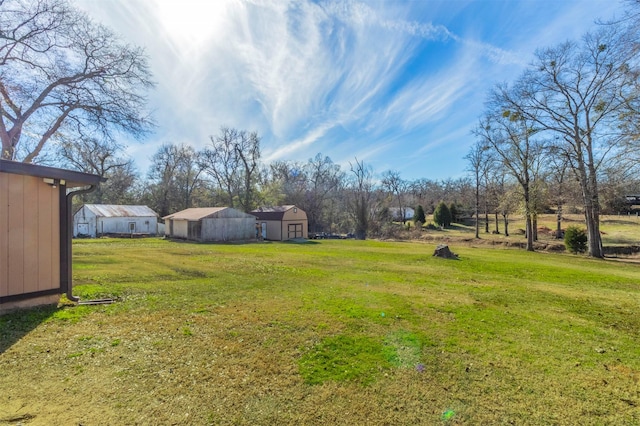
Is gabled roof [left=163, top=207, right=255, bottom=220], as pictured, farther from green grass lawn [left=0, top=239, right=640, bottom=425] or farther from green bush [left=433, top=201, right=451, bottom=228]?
green bush [left=433, top=201, right=451, bottom=228]

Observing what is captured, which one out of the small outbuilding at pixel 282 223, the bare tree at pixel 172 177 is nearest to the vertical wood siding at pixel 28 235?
the small outbuilding at pixel 282 223

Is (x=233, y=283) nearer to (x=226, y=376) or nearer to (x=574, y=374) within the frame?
(x=226, y=376)

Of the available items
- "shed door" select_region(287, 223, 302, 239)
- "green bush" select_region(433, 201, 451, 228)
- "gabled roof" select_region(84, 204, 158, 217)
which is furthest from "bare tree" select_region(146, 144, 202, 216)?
"green bush" select_region(433, 201, 451, 228)

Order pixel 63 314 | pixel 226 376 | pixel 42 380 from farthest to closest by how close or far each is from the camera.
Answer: pixel 63 314
pixel 226 376
pixel 42 380

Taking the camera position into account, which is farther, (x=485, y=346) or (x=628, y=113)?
(x=628, y=113)

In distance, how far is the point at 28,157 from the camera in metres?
12.8

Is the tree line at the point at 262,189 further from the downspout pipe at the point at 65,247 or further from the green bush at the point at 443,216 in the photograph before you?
the downspout pipe at the point at 65,247

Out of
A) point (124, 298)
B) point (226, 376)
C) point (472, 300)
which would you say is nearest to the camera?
point (226, 376)

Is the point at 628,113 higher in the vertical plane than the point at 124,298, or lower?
higher

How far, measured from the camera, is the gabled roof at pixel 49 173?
5.20 meters

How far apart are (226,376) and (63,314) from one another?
390 centimetres

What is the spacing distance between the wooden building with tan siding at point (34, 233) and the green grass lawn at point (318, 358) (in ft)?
1.91

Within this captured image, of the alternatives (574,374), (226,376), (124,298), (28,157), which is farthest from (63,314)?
(28,157)

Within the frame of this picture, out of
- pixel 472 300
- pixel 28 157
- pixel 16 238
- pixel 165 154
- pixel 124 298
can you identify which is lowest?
pixel 472 300
